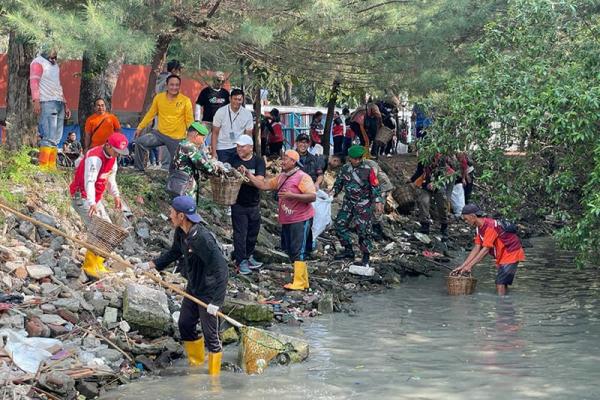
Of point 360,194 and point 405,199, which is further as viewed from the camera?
point 405,199

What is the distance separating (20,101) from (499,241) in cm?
796

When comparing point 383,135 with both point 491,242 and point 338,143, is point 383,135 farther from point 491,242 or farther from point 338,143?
point 491,242

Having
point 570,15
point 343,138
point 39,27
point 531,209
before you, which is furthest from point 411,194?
point 39,27

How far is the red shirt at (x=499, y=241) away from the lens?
14266 mm

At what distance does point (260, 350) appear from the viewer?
396 inches

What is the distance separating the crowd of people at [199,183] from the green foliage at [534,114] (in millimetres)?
802

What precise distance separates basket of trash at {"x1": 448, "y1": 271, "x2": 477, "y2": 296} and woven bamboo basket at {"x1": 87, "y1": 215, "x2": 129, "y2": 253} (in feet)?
18.0

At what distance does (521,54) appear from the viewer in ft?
46.6

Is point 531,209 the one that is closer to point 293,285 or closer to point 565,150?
point 565,150

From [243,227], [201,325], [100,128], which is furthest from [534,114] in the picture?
[100,128]

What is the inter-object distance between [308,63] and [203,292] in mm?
8898

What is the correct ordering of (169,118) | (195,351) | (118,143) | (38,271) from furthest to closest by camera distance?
(169,118)
(118,143)
(38,271)
(195,351)

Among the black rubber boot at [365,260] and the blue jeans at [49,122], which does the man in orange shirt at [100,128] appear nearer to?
the blue jeans at [49,122]

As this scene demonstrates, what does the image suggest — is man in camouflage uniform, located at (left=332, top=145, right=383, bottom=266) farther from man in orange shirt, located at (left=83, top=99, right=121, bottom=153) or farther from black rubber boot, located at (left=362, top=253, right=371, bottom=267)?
man in orange shirt, located at (left=83, top=99, right=121, bottom=153)
